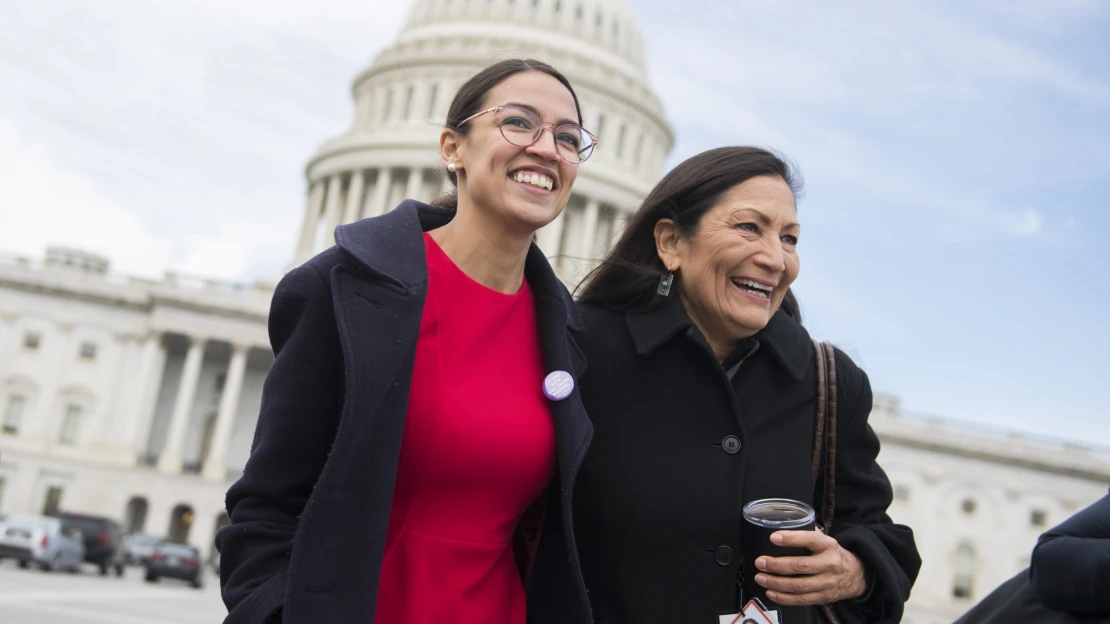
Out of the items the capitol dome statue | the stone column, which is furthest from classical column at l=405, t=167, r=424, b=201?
the stone column

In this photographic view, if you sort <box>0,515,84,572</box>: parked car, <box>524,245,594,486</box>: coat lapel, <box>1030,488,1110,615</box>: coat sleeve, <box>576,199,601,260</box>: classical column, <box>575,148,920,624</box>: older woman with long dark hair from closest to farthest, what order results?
<box>524,245,594,486</box>: coat lapel
<box>1030,488,1110,615</box>: coat sleeve
<box>575,148,920,624</box>: older woman with long dark hair
<box>0,515,84,572</box>: parked car
<box>576,199,601,260</box>: classical column

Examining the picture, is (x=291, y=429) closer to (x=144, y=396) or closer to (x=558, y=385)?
(x=558, y=385)

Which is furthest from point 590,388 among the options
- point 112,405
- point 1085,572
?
point 112,405

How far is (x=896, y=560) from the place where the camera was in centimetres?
400

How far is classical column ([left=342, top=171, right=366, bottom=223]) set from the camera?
6906 centimetres

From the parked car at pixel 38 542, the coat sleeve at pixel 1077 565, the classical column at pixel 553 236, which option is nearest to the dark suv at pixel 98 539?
the parked car at pixel 38 542

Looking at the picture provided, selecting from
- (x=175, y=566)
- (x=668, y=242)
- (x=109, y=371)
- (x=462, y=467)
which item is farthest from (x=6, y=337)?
(x=462, y=467)

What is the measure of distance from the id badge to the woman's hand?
0.15ft

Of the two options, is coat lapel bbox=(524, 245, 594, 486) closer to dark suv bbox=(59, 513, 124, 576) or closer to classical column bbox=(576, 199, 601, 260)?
dark suv bbox=(59, 513, 124, 576)

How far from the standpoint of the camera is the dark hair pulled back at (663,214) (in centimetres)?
429

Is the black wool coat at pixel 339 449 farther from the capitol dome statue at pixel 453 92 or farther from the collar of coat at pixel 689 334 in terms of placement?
the capitol dome statue at pixel 453 92

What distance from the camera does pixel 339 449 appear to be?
3049 millimetres

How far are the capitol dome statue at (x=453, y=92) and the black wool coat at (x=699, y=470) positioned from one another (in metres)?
61.5

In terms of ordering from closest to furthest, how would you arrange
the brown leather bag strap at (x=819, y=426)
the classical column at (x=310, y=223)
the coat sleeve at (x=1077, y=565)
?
the coat sleeve at (x=1077, y=565)
the brown leather bag strap at (x=819, y=426)
the classical column at (x=310, y=223)
